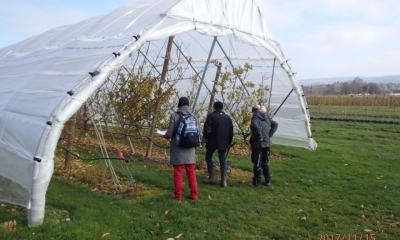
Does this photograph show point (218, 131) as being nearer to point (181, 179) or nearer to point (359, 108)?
point (181, 179)

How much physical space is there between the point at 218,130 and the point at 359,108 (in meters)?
24.8

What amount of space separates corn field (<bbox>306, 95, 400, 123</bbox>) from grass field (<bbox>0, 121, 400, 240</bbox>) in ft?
56.6

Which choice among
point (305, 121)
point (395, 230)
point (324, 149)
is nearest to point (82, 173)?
point (395, 230)

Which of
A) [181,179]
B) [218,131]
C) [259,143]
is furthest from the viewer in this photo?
[259,143]

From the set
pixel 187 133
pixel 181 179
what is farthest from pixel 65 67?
pixel 181 179

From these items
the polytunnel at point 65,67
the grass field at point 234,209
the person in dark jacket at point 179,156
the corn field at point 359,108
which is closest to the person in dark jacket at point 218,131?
the grass field at point 234,209

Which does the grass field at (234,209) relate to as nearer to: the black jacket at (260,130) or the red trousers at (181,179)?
the red trousers at (181,179)

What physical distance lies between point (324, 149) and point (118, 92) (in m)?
7.21

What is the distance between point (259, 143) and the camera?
802 centimetres

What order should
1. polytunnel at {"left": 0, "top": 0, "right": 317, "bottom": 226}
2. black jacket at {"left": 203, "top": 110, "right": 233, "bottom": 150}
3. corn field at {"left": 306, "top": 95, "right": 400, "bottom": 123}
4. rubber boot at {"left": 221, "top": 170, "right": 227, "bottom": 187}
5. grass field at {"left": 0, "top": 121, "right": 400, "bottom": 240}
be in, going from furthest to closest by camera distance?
corn field at {"left": 306, "top": 95, "right": 400, "bottom": 123} < rubber boot at {"left": 221, "top": 170, "right": 227, "bottom": 187} < black jacket at {"left": 203, "top": 110, "right": 233, "bottom": 150} < polytunnel at {"left": 0, "top": 0, "right": 317, "bottom": 226} < grass field at {"left": 0, "top": 121, "right": 400, "bottom": 240}

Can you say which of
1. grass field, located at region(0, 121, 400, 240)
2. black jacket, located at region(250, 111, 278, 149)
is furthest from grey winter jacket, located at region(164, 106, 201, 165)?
black jacket, located at region(250, 111, 278, 149)

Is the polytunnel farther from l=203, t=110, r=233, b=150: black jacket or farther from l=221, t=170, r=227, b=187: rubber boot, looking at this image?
l=221, t=170, r=227, b=187: rubber boot

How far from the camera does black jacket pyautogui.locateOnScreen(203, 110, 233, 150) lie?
771cm

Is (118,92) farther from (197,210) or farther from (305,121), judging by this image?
(305,121)
